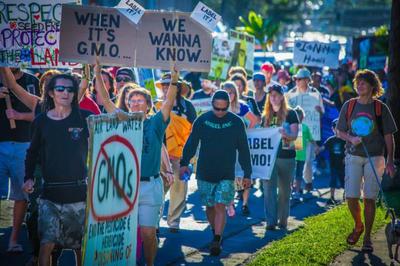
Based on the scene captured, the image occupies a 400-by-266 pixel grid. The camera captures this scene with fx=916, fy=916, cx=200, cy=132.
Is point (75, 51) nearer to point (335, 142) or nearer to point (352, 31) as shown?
point (335, 142)

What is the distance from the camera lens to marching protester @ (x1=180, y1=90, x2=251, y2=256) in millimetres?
10242

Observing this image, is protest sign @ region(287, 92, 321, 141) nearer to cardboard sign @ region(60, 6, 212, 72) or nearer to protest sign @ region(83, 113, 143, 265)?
cardboard sign @ region(60, 6, 212, 72)

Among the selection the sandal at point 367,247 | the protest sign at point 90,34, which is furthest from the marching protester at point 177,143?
the protest sign at point 90,34

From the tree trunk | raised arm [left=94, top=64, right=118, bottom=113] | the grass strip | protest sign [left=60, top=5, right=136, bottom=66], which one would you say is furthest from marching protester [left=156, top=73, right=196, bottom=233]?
the tree trunk

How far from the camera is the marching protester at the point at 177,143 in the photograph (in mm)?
11680

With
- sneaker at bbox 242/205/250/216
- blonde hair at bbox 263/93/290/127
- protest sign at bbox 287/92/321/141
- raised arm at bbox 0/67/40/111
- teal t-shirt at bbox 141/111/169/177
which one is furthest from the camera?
protest sign at bbox 287/92/321/141

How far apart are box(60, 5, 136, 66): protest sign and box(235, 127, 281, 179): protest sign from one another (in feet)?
12.2

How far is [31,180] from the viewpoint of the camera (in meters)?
7.72

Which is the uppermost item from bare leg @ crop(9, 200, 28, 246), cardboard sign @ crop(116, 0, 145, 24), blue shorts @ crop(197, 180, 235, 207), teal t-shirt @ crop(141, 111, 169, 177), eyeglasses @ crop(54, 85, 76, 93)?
cardboard sign @ crop(116, 0, 145, 24)

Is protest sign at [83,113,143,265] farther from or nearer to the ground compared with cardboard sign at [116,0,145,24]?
nearer to the ground

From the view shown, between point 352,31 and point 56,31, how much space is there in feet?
254

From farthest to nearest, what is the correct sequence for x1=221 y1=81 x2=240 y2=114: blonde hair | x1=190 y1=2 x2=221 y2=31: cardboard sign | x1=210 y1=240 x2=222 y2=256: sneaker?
x1=221 y1=81 x2=240 y2=114: blonde hair → x1=210 y1=240 x2=222 y2=256: sneaker → x1=190 y1=2 x2=221 y2=31: cardboard sign

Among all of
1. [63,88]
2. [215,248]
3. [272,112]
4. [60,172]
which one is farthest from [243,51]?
[60,172]

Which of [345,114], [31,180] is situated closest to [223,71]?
[345,114]
